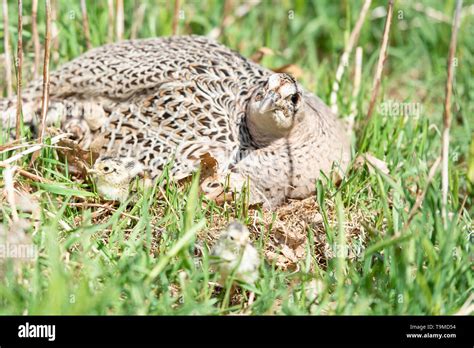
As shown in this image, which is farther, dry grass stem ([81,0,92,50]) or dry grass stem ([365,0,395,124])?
dry grass stem ([81,0,92,50])

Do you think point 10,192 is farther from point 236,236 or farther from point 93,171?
point 236,236

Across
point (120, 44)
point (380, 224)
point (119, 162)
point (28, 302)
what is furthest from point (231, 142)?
point (28, 302)

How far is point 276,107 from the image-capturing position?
4445 millimetres

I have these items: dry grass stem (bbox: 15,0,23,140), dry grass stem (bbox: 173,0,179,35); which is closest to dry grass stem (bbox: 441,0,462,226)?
→ dry grass stem (bbox: 15,0,23,140)

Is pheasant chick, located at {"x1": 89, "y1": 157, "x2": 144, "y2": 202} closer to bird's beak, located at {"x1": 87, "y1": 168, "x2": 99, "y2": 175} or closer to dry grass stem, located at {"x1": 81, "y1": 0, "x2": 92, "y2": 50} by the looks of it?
bird's beak, located at {"x1": 87, "y1": 168, "x2": 99, "y2": 175}

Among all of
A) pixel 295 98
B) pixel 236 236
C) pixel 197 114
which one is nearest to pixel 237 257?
pixel 236 236

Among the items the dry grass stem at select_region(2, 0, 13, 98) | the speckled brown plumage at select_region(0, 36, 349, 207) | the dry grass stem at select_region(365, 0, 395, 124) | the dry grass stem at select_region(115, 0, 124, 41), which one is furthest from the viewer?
the dry grass stem at select_region(115, 0, 124, 41)

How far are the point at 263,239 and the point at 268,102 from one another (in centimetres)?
75

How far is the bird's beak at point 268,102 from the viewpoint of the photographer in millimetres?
4402

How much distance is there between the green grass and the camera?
11.2 feet
